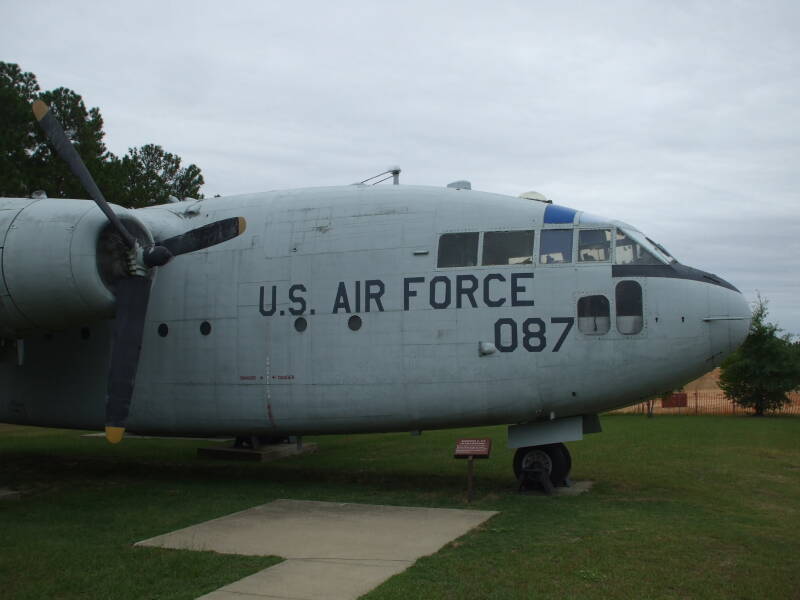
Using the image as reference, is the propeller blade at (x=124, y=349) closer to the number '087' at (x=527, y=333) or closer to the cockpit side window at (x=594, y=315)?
the number '087' at (x=527, y=333)

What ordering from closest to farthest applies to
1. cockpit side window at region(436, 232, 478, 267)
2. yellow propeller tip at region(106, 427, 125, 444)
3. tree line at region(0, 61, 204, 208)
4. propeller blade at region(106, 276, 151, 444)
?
yellow propeller tip at region(106, 427, 125, 444), propeller blade at region(106, 276, 151, 444), cockpit side window at region(436, 232, 478, 267), tree line at region(0, 61, 204, 208)

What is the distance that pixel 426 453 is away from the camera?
57.9 feet

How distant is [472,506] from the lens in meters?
10.5

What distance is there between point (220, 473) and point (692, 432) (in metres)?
15.6

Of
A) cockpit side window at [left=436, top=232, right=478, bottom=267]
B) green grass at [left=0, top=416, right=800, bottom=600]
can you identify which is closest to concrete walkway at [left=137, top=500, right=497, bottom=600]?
green grass at [left=0, top=416, right=800, bottom=600]

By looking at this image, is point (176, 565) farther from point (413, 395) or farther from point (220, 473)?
point (220, 473)

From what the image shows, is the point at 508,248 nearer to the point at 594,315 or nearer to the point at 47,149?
the point at 594,315

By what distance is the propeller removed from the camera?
10805mm

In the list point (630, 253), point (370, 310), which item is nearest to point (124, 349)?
point (370, 310)

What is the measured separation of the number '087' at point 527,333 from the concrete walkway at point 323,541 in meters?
2.50

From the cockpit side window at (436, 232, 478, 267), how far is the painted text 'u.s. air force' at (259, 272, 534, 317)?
0.23 metres

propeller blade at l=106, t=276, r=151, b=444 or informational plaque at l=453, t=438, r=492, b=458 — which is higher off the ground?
propeller blade at l=106, t=276, r=151, b=444

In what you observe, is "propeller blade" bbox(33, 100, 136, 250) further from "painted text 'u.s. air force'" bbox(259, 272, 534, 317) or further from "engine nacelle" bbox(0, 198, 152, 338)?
"painted text 'u.s. air force'" bbox(259, 272, 534, 317)

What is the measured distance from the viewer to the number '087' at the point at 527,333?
1064 centimetres
